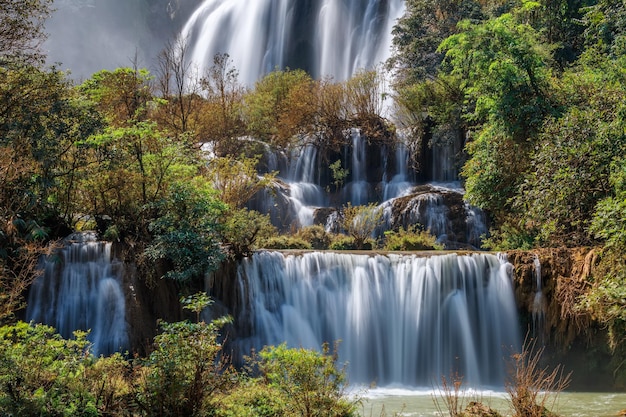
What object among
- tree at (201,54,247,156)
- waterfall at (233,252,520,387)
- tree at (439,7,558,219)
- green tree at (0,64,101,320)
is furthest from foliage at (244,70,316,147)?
waterfall at (233,252,520,387)

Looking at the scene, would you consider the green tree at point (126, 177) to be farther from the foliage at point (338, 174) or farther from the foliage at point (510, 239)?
the foliage at point (338, 174)

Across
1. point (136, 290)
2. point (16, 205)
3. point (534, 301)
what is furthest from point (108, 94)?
point (534, 301)

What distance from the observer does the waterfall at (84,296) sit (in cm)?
1259

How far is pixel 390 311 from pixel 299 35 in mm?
32814

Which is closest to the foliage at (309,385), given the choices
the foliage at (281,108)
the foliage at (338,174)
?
the foliage at (338,174)

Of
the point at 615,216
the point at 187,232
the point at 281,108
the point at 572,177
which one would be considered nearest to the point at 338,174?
the point at 281,108

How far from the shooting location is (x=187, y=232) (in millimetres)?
12688

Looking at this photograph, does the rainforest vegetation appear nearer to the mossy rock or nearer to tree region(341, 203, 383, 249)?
tree region(341, 203, 383, 249)

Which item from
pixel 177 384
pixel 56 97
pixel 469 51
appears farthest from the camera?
pixel 469 51

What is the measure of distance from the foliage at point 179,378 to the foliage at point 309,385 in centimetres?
81

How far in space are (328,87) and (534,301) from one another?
1650 centimetres

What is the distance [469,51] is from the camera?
56.6 ft

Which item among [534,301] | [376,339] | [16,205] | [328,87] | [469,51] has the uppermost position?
[328,87]

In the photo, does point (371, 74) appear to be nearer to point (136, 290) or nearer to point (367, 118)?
point (367, 118)
